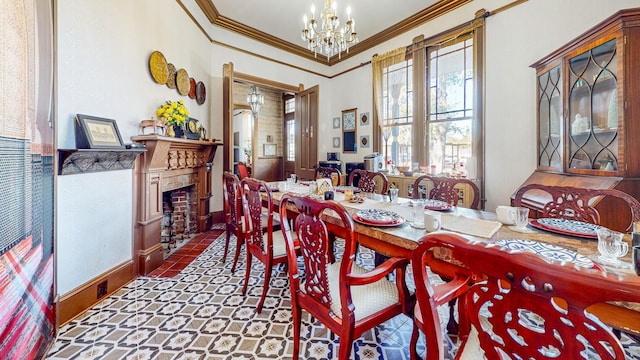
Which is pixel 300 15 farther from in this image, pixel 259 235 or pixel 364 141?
pixel 259 235

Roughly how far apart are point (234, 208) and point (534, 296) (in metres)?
2.29

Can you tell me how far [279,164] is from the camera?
784 cm

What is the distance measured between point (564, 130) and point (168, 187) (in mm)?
Answer: 4127

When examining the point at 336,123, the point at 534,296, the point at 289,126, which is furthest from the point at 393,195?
the point at 289,126

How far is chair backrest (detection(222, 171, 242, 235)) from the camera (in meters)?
2.22

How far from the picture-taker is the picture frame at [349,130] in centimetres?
523

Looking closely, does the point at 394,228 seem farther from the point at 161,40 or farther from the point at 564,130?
the point at 161,40

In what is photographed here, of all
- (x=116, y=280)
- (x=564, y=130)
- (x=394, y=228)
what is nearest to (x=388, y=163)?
(x=564, y=130)

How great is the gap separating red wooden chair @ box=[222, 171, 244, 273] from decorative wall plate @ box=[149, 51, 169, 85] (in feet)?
4.25

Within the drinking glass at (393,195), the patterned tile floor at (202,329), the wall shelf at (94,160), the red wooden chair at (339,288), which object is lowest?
the patterned tile floor at (202,329)

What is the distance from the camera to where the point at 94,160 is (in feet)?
6.36

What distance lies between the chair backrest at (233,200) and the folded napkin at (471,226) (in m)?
1.53

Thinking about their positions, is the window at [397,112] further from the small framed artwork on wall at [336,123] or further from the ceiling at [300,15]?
the small framed artwork on wall at [336,123]

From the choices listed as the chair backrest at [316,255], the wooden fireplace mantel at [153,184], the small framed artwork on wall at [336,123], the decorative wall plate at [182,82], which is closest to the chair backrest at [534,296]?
the chair backrest at [316,255]
